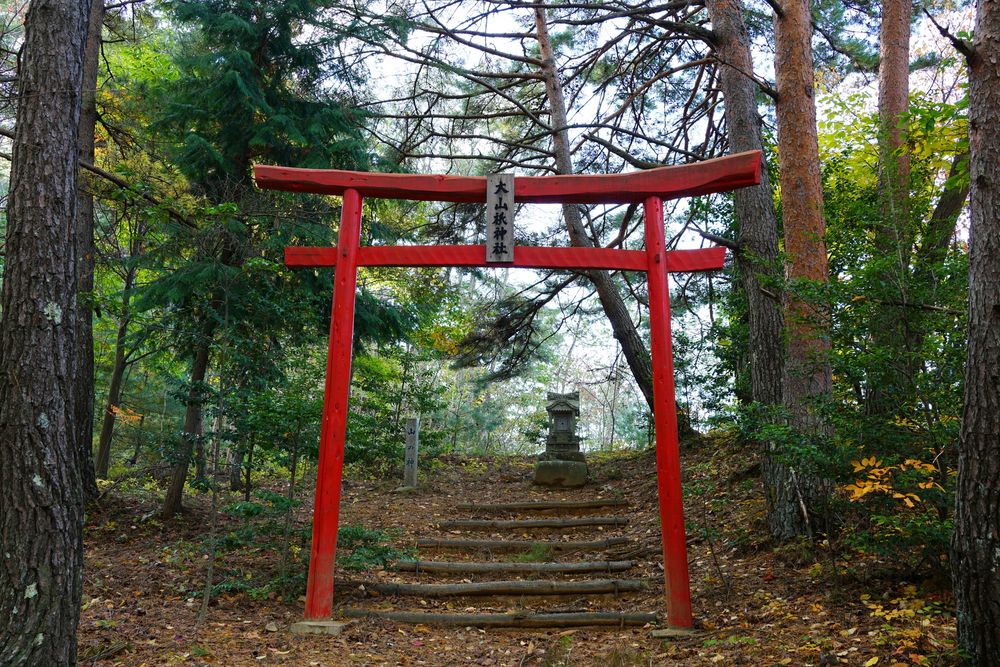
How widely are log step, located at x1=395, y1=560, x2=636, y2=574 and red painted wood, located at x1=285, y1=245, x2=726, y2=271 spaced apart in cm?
298

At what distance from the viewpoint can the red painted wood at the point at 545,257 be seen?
5.64m

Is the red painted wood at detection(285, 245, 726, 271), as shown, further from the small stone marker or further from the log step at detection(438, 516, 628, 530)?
the log step at detection(438, 516, 628, 530)

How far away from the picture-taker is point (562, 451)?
11367mm

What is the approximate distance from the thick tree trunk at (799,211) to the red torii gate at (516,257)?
90 centimetres

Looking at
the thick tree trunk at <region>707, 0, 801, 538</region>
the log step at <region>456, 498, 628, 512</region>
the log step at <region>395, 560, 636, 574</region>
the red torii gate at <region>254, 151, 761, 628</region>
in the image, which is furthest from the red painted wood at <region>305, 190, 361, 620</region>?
the log step at <region>456, 498, 628, 512</region>

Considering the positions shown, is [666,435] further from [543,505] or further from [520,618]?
[543,505]

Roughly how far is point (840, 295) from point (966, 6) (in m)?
7.42

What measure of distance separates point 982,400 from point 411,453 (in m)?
8.62

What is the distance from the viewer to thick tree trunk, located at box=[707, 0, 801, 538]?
238 inches

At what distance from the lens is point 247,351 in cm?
644

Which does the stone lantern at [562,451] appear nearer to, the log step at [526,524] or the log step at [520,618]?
the log step at [526,524]

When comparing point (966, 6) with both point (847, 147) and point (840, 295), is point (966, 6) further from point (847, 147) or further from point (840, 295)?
point (840, 295)

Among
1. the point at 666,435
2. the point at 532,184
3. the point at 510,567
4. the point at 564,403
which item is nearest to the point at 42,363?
the point at 532,184

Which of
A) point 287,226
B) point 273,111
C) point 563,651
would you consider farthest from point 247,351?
point 563,651
